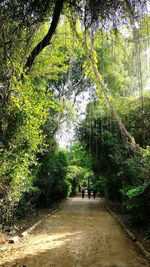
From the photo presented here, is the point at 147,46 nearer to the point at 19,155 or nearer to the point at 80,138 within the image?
the point at 19,155

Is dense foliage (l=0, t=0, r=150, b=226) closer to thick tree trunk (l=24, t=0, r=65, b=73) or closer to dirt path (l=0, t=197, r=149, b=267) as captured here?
thick tree trunk (l=24, t=0, r=65, b=73)

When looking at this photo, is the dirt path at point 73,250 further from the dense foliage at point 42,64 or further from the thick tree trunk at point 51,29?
the thick tree trunk at point 51,29

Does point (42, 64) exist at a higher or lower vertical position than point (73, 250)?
higher

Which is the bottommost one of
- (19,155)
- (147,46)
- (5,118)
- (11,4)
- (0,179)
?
(0,179)

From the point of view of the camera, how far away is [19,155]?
315 inches

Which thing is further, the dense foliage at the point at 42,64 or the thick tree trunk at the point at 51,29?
the thick tree trunk at the point at 51,29

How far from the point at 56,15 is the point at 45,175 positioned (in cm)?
1075

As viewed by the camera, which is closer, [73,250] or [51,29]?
[73,250]

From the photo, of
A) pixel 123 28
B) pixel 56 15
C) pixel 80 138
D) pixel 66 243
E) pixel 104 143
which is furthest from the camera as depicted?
pixel 80 138

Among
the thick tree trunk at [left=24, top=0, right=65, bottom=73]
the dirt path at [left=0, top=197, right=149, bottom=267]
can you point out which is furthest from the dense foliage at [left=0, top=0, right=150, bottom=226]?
the dirt path at [left=0, top=197, right=149, bottom=267]

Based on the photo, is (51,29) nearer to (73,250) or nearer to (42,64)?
(42,64)

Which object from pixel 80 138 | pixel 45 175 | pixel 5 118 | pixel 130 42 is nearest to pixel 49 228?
pixel 5 118

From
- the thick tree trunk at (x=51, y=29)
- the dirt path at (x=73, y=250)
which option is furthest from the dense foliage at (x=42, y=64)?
the dirt path at (x=73, y=250)

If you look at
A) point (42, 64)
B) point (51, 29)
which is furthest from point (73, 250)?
point (42, 64)
